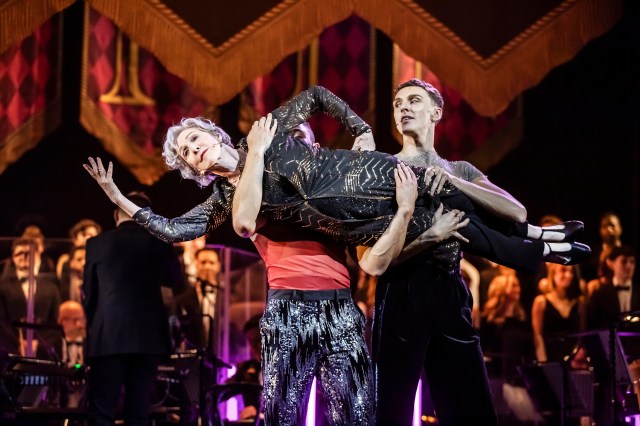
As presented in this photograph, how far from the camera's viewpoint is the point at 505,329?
856 centimetres

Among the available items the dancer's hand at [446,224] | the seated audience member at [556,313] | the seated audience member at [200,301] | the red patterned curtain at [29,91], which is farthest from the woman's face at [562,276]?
the dancer's hand at [446,224]

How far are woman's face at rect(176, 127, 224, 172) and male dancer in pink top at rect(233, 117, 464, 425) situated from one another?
150 mm

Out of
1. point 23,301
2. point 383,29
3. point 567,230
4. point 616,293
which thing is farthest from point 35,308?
point 567,230

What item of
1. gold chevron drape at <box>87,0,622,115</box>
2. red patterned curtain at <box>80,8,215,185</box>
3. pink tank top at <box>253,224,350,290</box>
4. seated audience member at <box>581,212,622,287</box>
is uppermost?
red patterned curtain at <box>80,8,215,185</box>

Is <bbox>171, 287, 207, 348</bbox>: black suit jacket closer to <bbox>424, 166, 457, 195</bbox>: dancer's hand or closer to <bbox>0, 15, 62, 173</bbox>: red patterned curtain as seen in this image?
<bbox>0, 15, 62, 173</bbox>: red patterned curtain

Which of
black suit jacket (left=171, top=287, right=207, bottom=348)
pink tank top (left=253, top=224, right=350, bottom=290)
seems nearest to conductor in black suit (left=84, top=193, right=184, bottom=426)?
black suit jacket (left=171, top=287, right=207, bottom=348)

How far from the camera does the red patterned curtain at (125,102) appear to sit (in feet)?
30.2

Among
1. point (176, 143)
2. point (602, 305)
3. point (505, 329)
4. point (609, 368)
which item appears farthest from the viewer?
point (505, 329)

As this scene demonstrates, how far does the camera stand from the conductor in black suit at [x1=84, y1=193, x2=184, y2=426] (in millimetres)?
5930

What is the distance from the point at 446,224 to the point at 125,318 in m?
2.75

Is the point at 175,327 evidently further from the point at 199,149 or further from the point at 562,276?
the point at 199,149

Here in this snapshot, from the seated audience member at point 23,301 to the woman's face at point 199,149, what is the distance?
4.21 m

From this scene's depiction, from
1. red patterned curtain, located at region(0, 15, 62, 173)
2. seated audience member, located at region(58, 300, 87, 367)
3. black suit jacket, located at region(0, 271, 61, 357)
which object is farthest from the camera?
red patterned curtain, located at region(0, 15, 62, 173)

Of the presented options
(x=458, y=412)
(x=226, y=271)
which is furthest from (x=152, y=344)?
(x=458, y=412)
